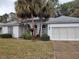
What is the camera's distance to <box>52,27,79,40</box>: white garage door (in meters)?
34.3

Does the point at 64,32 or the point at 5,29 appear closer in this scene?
the point at 64,32

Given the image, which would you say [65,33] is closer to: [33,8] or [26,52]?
[33,8]

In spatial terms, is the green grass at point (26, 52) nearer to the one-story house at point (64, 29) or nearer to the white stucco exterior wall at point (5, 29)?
the one-story house at point (64, 29)

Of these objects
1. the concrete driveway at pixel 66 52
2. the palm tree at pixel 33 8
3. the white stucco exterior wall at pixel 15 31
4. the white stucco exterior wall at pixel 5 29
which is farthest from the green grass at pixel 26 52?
the white stucco exterior wall at pixel 5 29

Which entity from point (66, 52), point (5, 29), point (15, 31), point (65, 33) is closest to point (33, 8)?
point (65, 33)

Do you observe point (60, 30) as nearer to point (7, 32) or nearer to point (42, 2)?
point (42, 2)

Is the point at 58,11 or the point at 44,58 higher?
the point at 58,11

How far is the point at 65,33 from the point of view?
34781mm

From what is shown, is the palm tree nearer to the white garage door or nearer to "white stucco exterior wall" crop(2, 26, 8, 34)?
the white garage door

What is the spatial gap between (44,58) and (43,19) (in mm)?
24378

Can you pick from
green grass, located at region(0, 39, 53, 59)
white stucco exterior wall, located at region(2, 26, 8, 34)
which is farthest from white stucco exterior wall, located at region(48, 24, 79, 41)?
green grass, located at region(0, 39, 53, 59)

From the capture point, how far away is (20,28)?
4353 centimetres

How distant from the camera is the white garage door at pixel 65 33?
113ft

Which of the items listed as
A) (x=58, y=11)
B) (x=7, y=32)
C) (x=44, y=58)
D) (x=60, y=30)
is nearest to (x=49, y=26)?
(x=60, y=30)
